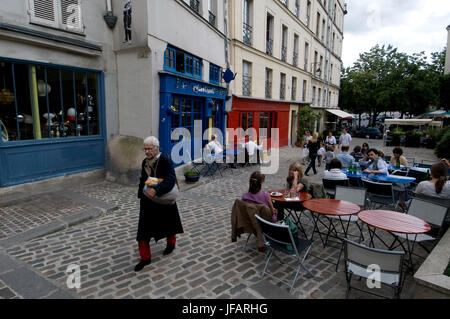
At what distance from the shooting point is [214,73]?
11.5 m

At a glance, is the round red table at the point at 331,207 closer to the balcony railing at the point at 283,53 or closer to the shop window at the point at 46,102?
the shop window at the point at 46,102

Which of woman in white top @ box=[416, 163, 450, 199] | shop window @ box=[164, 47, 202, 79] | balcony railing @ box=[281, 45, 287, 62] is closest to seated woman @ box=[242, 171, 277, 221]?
woman in white top @ box=[416, 163, 450, 199]

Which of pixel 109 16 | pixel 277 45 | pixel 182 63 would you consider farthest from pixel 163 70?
pixel 277 45

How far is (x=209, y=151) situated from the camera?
31.3ft

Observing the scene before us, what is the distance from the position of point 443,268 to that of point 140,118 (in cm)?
723

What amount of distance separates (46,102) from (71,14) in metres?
2.36

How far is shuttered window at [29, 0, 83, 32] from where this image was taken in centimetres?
627

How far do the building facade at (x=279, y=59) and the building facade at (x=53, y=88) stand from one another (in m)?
6.64

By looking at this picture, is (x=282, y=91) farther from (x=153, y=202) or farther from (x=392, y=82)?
(x=392, y=82)

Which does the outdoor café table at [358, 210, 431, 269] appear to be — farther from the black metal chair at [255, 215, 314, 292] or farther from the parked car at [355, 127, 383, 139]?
the parked car at [355, 127, 383, 139]

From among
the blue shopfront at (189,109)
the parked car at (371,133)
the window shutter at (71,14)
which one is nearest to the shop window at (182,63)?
the blue shopfront at (189,109)

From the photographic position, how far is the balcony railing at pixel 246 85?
1452cm
